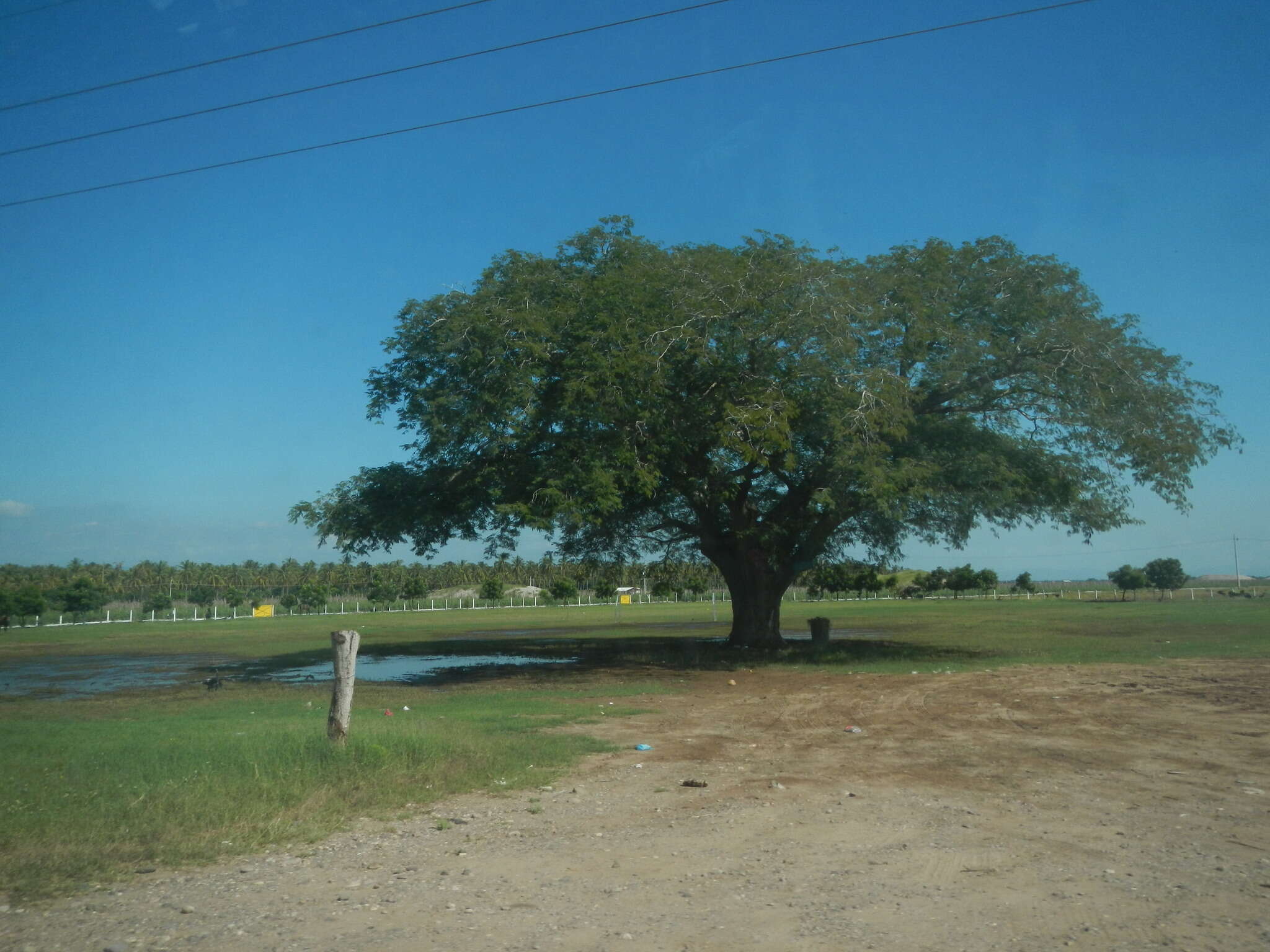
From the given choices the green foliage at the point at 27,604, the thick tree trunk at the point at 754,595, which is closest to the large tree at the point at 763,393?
the thick tree trunk at the point at 754,595

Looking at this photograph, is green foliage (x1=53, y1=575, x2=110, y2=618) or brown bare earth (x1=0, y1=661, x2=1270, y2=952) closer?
brown bare earth (x1=0, y1=661, x2=1270, y2=952)

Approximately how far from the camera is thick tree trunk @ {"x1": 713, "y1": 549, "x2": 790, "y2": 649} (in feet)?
100

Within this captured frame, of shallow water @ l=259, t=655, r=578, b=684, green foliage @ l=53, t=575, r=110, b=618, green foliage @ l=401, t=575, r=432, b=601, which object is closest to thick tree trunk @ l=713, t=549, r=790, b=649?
shallow water @ l=259, t=655, r=578, b=684

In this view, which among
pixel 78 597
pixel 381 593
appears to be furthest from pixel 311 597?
pixel 78 597

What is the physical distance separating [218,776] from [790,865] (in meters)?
5.73

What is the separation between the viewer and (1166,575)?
98750 millimetres

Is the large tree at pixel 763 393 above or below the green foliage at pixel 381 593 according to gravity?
above

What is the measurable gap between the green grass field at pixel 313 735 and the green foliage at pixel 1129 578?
59.3 metres

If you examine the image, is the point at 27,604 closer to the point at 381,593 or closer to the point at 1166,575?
the point at 381,593

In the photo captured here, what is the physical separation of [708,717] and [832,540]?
18129mm

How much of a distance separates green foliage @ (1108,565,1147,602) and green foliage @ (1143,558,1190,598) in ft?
2.89

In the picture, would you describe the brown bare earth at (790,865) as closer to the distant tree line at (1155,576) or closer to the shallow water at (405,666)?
the shallow water at (405,666)

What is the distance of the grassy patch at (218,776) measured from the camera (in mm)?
7738

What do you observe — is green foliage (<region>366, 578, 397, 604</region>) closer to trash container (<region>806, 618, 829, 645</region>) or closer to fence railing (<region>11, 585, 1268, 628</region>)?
fence railing (<region>11, 585, 1268, 628</region>)
